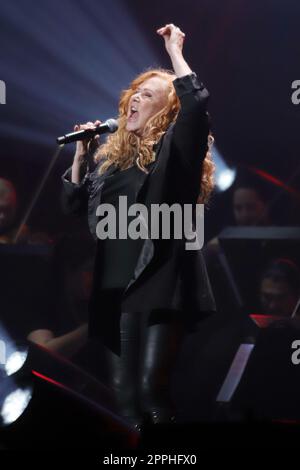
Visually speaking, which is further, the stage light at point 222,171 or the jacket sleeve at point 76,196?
the stage light at point 222,171

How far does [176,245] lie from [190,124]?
1.16ft

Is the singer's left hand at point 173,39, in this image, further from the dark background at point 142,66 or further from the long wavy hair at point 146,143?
the dark background at point 142,66

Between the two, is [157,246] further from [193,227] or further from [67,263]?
[67,263]

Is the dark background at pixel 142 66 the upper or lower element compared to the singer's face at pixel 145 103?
upper

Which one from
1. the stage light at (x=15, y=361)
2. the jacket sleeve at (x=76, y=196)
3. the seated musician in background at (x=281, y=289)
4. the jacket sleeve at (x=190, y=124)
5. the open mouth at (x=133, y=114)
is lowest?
the stage light at (x=15, y=361)

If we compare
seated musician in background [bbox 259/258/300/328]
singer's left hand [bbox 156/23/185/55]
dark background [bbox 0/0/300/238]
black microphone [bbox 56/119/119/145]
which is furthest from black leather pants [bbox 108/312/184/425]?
dark background [bbox 0/0/300/238]

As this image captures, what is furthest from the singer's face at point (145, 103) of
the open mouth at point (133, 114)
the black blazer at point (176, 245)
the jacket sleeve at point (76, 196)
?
the jacket sleeve at point (76, 196)

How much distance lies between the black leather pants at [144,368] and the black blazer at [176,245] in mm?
45

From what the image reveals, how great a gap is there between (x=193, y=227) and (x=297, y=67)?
1158 mm

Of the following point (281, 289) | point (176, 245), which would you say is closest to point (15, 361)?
point (176, 245)

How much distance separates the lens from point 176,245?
212cm

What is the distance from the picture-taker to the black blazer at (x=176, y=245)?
2.04 m

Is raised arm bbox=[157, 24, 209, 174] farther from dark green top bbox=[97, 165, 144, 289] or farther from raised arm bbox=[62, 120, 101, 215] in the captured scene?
raised arm bbox=[62, 120, 101, 215]

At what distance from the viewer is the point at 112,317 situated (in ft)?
7.14
